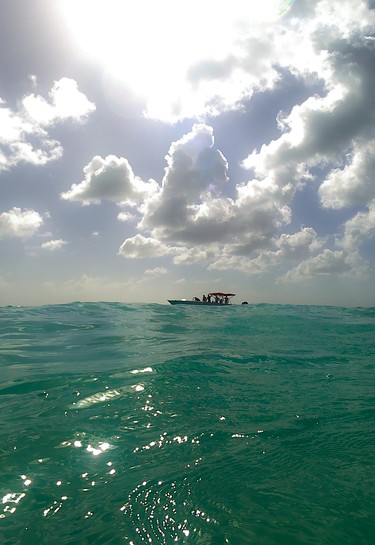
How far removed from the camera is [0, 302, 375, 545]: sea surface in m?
2.53

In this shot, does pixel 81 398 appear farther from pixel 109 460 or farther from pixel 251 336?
pixel 251 336

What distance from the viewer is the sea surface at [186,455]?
8.29 feet

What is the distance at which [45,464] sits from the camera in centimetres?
357

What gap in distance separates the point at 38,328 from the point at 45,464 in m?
15.0

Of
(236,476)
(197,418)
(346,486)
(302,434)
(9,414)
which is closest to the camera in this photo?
(346,486)

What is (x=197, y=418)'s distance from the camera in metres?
4.81

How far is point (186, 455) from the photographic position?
12.1 ft

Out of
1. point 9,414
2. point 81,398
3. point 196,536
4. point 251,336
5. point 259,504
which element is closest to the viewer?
point 196,536

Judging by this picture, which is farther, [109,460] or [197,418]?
[197,418]

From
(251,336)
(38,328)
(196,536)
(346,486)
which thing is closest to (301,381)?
(346,486)

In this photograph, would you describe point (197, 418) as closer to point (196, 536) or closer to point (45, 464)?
point (45, 464)

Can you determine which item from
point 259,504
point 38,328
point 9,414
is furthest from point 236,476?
point 38,328

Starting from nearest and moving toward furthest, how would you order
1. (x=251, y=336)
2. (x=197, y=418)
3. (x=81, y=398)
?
1. (x=197, y=418)
2. (x=81, y=398)
3. (x=251, y=336)

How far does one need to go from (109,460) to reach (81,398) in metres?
2.35
